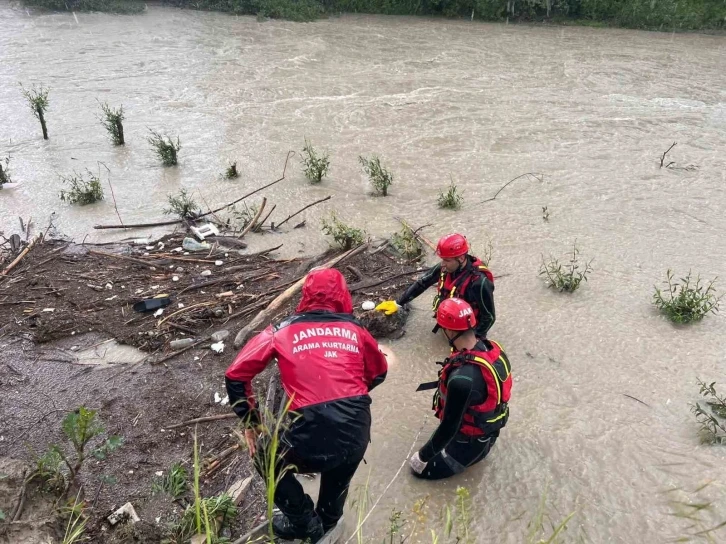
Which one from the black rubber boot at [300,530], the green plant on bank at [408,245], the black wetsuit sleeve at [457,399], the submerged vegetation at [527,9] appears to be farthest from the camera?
the submerged vegetation at [527,9]

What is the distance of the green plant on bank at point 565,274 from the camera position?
596 centimetres

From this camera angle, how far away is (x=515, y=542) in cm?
354

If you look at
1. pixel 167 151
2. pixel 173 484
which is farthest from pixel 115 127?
pixel 173 484

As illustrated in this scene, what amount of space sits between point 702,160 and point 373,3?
17.0 metres

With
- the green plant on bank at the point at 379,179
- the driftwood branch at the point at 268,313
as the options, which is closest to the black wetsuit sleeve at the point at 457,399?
the driftwood branch at the point at 268,313

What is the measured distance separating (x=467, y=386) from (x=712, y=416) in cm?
225

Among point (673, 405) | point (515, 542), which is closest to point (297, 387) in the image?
point (515, 542)

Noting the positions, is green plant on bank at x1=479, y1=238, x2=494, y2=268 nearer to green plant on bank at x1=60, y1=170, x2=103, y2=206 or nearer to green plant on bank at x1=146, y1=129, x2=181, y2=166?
green plant on bank at x1=146, y1=129, x2=181, y2=166

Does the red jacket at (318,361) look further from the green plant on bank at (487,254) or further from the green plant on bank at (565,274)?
the green plant on bank at (487,254)

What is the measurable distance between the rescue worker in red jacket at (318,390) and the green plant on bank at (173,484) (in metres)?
0.78

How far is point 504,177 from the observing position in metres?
8.91

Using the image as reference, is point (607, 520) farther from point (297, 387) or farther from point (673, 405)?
point (297, 387)

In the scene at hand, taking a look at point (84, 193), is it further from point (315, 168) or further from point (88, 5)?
point (88, 5)

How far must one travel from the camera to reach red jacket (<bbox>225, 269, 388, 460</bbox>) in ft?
9.25
